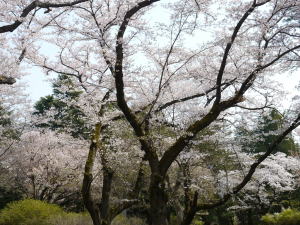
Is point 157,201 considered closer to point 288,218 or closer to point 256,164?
point 256,164

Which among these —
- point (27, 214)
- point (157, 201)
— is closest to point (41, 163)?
point (27, 214)

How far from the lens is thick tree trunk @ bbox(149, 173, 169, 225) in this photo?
19.1 ft

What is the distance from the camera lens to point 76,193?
1862 centimetres

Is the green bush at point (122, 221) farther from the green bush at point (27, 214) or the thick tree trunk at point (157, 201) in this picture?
the thick tree trunk at point (157, 201)

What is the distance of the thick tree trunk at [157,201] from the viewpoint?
5.83 meters

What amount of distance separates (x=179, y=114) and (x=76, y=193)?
1174 cm

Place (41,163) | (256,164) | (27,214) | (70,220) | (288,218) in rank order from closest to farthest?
(256,164), (70,220), (27,214), (288,218), (41,163)

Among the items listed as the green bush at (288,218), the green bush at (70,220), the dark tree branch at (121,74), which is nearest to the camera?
the dark tree branch at (121,74)

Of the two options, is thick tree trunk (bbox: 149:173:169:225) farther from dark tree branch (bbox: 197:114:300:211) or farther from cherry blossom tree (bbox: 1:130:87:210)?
cherry blossom tree (bbox: 1:130:87:210)

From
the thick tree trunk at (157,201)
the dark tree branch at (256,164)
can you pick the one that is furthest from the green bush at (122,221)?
the thick tree trunk at (157,201)

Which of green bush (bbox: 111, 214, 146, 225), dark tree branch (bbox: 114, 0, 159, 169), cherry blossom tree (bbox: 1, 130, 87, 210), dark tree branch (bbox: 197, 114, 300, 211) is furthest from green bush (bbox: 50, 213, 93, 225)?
cherry blossom tree (bbox: 1, 130, 87, 210)

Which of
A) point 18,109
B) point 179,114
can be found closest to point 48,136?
point 18,109

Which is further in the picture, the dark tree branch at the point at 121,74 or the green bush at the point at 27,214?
the green bush at the point at 27,214

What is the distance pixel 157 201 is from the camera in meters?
5.96
